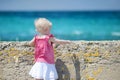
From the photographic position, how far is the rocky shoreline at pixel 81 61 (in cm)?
501

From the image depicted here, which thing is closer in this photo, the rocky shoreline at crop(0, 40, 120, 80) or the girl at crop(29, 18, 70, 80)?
the girl at crop(29, 18, 70, 80)

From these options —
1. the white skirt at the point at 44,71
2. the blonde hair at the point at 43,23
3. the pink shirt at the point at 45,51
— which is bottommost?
the white skirt at the point at 44,71

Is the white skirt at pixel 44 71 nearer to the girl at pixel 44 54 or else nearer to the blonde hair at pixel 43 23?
the girl at pixel 44 54

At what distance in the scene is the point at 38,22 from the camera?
4.86m

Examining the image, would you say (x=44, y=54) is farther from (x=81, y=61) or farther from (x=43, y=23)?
(x=81, y=61)

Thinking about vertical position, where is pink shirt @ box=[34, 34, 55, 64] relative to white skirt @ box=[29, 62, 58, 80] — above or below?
above

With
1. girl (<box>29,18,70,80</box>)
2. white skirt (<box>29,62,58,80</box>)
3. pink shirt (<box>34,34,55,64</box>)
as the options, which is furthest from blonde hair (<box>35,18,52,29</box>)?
white skirt (<box>29,62,58,80</box>)

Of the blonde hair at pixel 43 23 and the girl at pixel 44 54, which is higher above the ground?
the blonde hair at pixel 43 23

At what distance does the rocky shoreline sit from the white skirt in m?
0.20

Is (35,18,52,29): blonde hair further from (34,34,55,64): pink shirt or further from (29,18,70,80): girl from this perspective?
(34,34,55,64): pink shirt

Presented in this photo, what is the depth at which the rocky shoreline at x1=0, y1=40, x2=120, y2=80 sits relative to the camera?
501 cm

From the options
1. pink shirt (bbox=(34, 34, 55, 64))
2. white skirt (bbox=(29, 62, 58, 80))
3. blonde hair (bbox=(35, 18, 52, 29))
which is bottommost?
white skirt (bbox=(29, 62, 58, 80))

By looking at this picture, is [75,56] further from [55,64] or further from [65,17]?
[65,17]

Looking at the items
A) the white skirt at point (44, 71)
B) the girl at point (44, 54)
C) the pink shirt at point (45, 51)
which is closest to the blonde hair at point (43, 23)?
the girl at point (44, 54)
